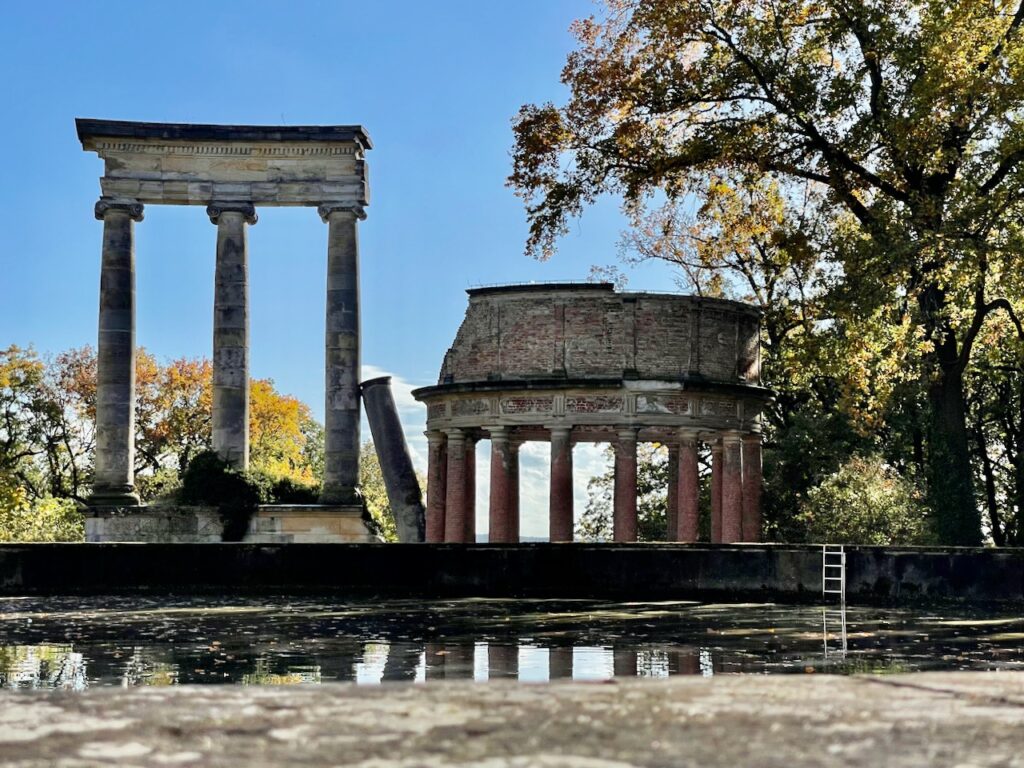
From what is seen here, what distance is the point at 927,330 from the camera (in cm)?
3788

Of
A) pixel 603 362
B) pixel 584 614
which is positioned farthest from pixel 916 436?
pixel 584 614

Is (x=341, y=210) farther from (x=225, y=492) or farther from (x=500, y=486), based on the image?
(x=500, y=486)

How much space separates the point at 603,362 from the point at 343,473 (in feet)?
42.3

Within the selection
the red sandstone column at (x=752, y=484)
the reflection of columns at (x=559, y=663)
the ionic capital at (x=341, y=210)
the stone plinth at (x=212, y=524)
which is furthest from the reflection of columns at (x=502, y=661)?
the ionic capital at (x=341, y=210)

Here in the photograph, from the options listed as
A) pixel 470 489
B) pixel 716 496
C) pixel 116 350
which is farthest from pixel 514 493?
pixel 116 350

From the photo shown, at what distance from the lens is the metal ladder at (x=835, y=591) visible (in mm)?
17853

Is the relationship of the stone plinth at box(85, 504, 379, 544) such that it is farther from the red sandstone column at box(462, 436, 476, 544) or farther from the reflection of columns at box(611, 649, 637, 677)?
the reflection of columns at box(611, 649, 637, 677)

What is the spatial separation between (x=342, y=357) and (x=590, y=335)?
40.0 ft

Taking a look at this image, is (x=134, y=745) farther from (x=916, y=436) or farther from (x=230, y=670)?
(x=916, y=436)

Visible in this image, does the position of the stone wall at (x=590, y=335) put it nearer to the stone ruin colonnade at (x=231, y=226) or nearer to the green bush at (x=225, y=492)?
the stone ruin colonnade at (x=231, y=226)

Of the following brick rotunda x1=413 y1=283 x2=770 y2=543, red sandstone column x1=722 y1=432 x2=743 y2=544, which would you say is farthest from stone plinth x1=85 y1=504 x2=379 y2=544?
red sandstone column x1=722 y1=432 x2=743 y2=544

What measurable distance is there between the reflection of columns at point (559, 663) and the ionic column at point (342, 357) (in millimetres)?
35538

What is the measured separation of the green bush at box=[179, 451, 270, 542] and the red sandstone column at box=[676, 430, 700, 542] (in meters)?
14.8

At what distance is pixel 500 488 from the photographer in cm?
4472
